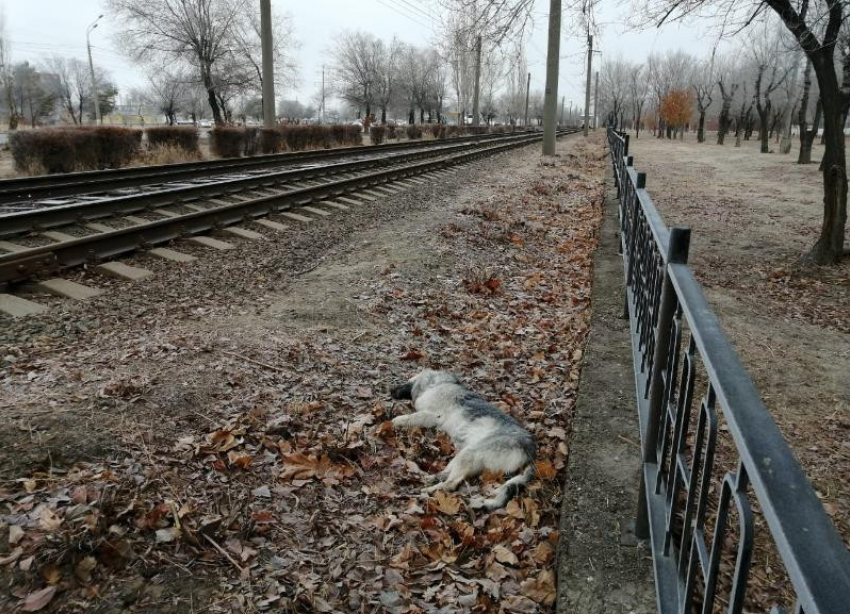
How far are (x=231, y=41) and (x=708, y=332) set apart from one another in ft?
151

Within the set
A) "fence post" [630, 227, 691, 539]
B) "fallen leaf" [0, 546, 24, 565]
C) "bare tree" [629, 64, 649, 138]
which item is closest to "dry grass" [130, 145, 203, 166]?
"fallen leaf" [0, 546, 24, 565]

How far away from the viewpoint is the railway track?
6328 mm

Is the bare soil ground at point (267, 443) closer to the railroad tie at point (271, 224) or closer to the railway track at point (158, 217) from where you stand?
the railway track at point (158, 217)

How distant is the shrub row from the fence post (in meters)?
19.7

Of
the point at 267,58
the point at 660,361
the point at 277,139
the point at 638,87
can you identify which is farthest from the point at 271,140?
the point at 638,87

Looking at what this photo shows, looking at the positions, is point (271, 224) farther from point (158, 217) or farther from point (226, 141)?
point (226, 141)

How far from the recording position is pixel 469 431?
3.77m

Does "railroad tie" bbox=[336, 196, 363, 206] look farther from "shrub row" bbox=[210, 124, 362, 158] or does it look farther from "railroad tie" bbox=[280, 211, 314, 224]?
"shrub row" bbox=[210, 124, 362, 158]

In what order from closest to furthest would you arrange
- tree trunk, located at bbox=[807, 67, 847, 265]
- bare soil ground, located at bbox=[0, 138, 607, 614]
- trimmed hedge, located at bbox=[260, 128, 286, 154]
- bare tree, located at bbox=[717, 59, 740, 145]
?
bare soil ground, located at bbox=[0, 138, 607, 614] < tree trunk, located at bbox=[807, 67, 847, 265] < trimmed hedge, located at bbox=[260, 128, 286, 154] < bare tree, located at bbox=[717, 59, 740, 145]

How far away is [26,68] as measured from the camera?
80.9 meters

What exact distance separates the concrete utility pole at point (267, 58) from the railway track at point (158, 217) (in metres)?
11.5

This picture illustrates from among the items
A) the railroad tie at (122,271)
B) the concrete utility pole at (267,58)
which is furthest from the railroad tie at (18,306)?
the concrete utility pole at (267,58)

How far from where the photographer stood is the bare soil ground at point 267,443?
8.55 ft

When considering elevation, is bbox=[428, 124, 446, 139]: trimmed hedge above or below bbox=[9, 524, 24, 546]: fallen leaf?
above
